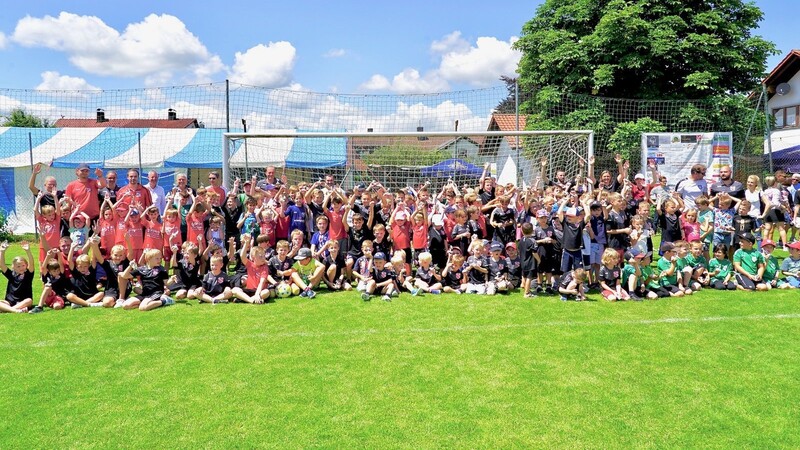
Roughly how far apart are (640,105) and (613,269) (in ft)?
37.6

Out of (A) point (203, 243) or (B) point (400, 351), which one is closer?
(B) point (400, 351)

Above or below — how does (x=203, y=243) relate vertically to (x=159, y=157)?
below

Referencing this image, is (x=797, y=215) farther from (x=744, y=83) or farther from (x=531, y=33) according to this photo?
(x=531, y=33)

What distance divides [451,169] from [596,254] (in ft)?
18.3

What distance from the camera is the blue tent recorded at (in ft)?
42.8

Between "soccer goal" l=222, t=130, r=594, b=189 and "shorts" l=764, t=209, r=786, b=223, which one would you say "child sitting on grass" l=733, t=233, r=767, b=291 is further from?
"soccer goal" l=222, t=130, r=594, b=189

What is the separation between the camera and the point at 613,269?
7688 mm

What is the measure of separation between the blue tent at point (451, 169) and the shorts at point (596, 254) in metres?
5.31

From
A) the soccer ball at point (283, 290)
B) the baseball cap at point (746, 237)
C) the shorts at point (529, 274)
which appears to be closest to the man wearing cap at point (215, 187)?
the soccer ball at point (283, 290)

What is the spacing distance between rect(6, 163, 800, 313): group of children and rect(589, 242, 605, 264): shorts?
2 cm

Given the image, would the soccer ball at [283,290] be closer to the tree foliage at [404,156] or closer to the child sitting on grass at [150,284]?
the child sitting on grass at [150,284]

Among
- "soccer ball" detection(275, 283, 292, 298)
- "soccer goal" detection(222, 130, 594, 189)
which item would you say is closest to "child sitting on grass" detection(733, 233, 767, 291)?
"soccer goal" detection(222, 130, 594, 189)

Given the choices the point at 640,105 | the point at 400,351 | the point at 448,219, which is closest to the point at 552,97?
the point at 640,105

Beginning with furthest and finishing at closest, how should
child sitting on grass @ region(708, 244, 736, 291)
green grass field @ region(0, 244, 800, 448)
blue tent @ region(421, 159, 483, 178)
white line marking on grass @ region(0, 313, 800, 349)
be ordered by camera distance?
blue tent @ region(421, 159, 483, 178)
child sitting on grass @ region(708, 244, 736, 291)
white line marking on grass @ region(0, 313, 800, 349)
green grass field @ region(0, 244, 800, 448)
